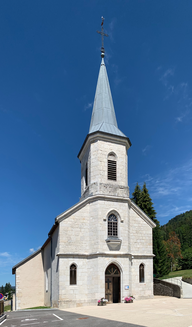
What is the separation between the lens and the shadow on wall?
2460 centimetres

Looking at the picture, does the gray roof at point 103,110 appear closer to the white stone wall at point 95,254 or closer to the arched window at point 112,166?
the arched window at point 112,166

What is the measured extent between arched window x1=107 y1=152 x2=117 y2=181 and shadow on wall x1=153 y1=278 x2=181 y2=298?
453 inches

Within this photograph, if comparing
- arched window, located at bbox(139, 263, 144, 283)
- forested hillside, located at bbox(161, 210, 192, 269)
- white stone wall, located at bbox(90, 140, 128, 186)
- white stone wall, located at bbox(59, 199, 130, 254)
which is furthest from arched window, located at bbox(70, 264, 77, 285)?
forested hillside, located at bbox(161, 210, 192, 269)

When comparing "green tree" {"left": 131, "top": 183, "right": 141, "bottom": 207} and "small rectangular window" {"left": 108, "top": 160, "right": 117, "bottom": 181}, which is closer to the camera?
"small rectangular window" {"left": 108, "top": 160, "right": 117, "bottom": 181}

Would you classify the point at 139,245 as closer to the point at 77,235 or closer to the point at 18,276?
the point at 77,235

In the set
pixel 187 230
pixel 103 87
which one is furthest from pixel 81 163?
pixel 187 230

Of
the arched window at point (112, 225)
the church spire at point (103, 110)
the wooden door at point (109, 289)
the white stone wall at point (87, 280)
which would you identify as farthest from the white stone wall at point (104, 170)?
the wooden door at point (109, 289)

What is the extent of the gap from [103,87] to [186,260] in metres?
33.2

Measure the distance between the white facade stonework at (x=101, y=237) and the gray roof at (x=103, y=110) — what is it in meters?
0.14

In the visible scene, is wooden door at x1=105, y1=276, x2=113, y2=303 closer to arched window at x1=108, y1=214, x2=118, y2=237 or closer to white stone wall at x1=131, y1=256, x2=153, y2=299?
white stone wall at x1=131, y1=256, x2=153, y2=299

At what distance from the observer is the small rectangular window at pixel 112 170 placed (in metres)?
26.1

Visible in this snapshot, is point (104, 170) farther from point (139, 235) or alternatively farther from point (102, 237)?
point (139, 235)

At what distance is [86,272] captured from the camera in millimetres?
23422

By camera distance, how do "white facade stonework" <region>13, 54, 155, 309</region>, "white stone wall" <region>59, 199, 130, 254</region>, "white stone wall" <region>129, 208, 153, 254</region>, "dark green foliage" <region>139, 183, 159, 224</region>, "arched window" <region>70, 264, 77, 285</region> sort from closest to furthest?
"white facade stonework" <region>13, 54, 155, 309</region>, "arched window" <region>70, 264, 77, 285</region>, "white stone wall" <region>59, 199, 130, 254</region>, "white stone wall" <region>129, 208, 153, 254</region>, "dark green foliage" <region>139, 183, 159, 224</region>
